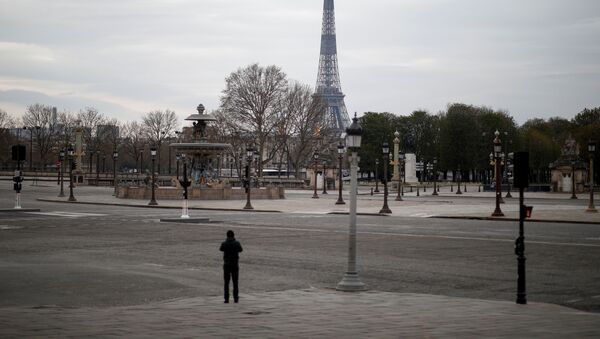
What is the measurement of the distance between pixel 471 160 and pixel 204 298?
404ft

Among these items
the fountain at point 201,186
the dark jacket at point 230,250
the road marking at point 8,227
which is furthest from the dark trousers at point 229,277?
the fountain at point 201,186

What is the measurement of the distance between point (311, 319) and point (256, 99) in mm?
111151

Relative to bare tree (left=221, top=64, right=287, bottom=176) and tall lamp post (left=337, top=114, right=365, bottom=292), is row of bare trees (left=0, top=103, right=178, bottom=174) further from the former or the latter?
tall lamp post (left=337, top=114, right=365, bottom=292)

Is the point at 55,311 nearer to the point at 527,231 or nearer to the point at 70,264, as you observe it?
the point at 70,264

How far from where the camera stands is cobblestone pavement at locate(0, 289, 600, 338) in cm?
1097

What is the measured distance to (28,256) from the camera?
73.9 ft

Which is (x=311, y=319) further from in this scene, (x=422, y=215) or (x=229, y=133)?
(x=229, y=133)

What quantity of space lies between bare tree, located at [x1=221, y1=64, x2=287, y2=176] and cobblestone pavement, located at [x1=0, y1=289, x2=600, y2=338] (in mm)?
107350

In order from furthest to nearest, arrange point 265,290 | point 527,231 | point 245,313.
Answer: point 527,231 → point 265,290 → point 245,313

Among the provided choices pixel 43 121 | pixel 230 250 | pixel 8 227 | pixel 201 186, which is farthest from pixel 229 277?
pixel 43 121

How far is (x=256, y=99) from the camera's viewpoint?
12262 cm

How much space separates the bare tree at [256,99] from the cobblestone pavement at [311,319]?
107 metres

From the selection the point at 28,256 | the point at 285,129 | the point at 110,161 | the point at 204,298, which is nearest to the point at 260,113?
the point at 285,129

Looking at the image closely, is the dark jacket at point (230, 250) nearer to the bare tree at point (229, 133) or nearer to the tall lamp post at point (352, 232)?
the tall lamp post at point (352, 232)
